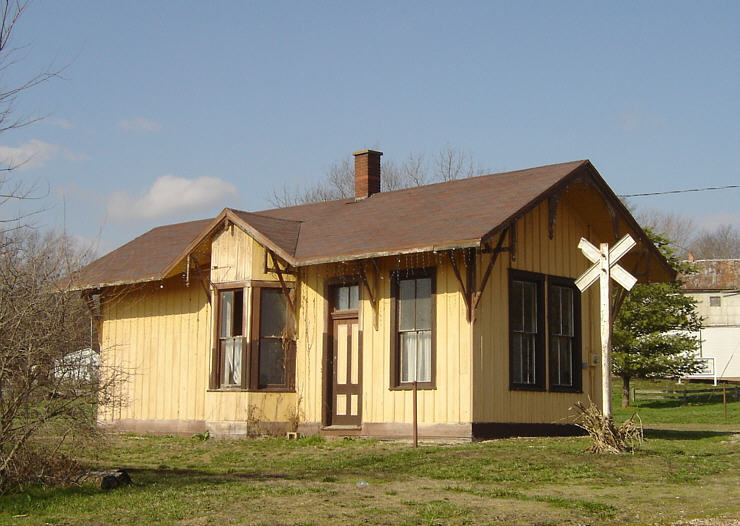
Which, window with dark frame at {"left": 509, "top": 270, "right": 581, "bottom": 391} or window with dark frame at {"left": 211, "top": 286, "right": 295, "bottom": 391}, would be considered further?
window with dark frame at {"left": 211, "top": 286, "right": 295, "bottom": 391}

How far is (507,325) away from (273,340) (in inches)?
189

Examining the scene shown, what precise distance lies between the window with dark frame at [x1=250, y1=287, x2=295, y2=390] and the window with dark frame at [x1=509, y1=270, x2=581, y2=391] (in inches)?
178

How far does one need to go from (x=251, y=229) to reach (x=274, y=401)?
3396mm

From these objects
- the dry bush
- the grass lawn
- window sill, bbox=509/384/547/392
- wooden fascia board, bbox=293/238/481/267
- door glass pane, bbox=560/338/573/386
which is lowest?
the grass lawn

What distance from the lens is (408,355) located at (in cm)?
1778

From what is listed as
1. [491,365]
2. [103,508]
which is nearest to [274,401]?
[491,365]

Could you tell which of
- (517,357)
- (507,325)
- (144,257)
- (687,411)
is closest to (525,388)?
(517,357)

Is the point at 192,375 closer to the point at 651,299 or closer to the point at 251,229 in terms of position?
the point at 251,229

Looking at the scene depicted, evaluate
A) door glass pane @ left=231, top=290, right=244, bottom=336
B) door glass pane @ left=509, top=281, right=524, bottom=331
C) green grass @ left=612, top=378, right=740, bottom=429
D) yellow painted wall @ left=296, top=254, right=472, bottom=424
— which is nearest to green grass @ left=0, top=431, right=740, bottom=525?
yellow painted wall @ left=296, top=254, right=472, bottom=424

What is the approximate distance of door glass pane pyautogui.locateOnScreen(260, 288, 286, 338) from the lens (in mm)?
19609

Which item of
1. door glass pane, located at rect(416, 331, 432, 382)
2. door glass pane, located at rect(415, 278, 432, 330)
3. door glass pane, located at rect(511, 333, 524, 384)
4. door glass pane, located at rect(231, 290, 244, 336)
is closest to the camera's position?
door glass pane, located at rect(416, 331, 432, 382)

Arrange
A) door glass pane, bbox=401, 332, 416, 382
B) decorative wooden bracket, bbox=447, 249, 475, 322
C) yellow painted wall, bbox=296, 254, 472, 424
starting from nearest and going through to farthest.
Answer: decorative wooden bracket, bbox=447, 249, 475, 322, yellow painted wall, bbox=296, 254, 472, 424, door glass pane, bbox=401, 332, 416, 382

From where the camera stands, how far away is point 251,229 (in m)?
19.3

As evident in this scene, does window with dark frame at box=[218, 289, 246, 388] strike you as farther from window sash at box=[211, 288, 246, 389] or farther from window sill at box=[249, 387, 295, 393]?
window sill at box=[249, 387, 295, 393]
